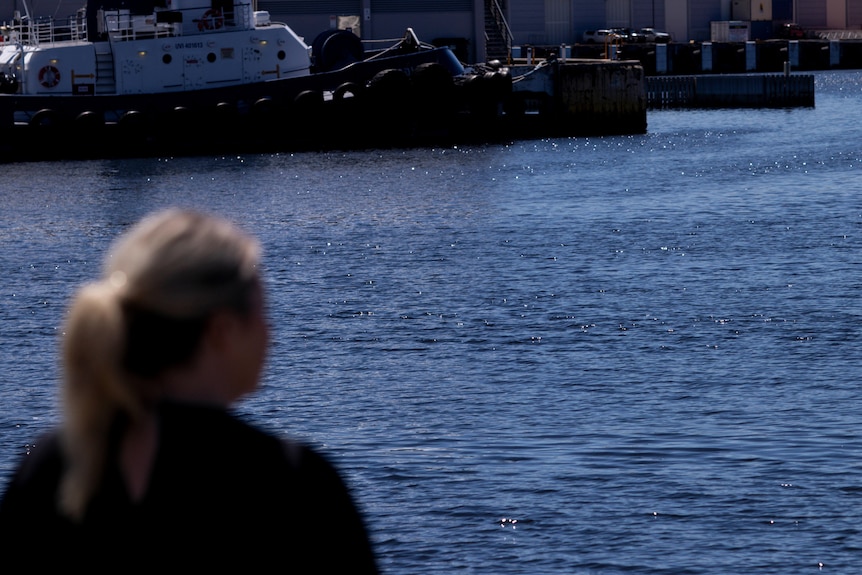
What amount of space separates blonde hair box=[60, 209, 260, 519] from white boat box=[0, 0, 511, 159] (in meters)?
37.4

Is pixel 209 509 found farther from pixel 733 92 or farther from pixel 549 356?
pixel 733 92

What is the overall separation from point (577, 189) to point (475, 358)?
17.8 meters

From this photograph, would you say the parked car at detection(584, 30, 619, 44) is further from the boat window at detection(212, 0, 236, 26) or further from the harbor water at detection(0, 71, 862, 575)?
the harbor water at detection(0, 71, 862, 575)

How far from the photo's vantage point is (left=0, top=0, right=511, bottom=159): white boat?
38938mm

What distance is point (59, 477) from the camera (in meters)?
2.29

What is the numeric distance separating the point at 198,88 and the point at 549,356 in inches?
1108

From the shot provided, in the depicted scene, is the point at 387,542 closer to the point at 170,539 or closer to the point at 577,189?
the point at 170,539

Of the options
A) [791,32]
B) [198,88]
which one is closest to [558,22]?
[791,32]

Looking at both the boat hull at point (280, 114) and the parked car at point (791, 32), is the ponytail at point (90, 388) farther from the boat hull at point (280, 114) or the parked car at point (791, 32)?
the parked car at point (791, 32)

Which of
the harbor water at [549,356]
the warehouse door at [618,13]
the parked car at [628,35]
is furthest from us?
the warehouse door at [618,13]

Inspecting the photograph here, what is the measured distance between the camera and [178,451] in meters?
2.27

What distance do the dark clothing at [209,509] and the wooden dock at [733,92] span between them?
205ft

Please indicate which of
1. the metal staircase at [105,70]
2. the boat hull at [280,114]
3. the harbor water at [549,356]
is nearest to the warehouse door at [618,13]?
the boat hull at [280,114]

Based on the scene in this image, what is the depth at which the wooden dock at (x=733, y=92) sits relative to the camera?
62969 millimetres
